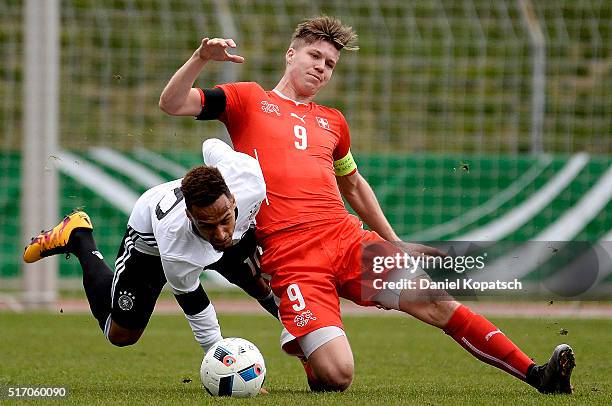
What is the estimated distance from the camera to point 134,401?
17.2 ft

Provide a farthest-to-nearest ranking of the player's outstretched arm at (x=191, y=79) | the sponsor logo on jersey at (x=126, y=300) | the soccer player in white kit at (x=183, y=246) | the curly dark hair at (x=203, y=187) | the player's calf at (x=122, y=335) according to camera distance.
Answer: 1. the player's calf at (x=122, y=335)
2. the sponsor logo on jersey at (x=126, y=300)
3. the player's outstretched arm at (x=191, y=79)
4. the soccer player in white kit at (x=183, y=246)
5. the curly dark hair at (x=203, y=187)

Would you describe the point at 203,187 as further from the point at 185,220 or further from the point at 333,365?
the point at 333,365

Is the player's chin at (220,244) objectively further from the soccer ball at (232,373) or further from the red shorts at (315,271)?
the red shorts at (315,271)

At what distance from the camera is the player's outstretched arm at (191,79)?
220 inches

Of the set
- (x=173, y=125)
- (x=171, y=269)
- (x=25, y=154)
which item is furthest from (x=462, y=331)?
(x=173, y=125)

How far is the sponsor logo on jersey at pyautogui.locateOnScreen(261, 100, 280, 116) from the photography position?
6.31 meters

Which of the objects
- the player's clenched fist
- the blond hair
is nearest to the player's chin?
the player's clenched fist

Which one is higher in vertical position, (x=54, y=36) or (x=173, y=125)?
(x=54, y=36)

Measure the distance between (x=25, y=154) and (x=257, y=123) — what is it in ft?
19.3

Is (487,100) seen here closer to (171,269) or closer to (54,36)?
(54,36)

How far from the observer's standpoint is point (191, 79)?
226 inches

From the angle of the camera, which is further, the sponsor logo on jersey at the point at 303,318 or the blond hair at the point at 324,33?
the blond hair at the point at 324,33

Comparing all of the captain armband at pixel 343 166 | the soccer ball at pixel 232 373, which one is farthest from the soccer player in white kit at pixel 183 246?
the captain armband at pixel 343 166

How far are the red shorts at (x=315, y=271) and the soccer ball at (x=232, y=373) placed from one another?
0.40 metres
